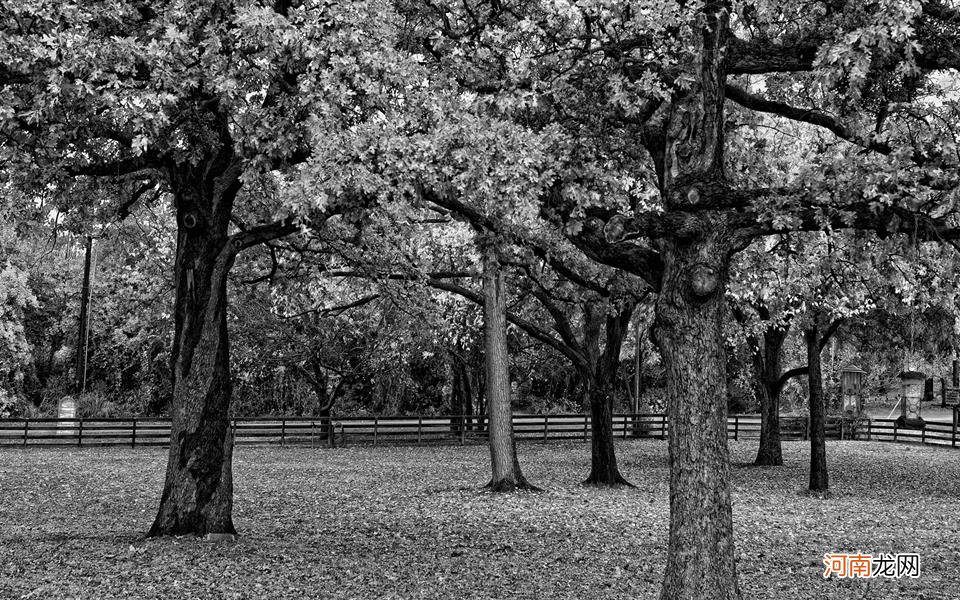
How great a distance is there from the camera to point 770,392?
24641 millimetres

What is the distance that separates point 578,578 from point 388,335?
21.8 m

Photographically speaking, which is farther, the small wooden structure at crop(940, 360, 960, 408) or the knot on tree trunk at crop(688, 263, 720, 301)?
the small wooden structure at crop(940, 360, 960, 408)

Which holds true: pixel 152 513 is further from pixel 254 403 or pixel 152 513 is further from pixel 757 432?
pixel 757 432

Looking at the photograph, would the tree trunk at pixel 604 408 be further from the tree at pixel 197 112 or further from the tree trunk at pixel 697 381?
the tree trunk at pixel 697 381

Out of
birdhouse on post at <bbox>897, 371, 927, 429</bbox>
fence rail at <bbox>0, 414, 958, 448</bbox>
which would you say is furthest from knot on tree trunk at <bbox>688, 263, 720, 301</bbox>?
birdhouse on post at <bbox>897, 371, 927, 429</bbox>

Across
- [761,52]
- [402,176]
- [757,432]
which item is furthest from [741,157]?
[757,432]

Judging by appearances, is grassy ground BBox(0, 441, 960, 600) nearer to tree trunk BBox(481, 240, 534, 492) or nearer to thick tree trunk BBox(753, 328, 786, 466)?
tree trunk BBox(481, 240, 534, 492)

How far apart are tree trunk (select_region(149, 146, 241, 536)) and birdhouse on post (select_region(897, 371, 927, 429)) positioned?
1445 inches

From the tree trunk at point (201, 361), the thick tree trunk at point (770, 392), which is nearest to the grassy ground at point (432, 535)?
the tree trunk at point (201, 361)

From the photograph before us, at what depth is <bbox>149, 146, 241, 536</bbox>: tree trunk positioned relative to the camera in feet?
37.9

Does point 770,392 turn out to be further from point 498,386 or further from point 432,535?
point 432,535

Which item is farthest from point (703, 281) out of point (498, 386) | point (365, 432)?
point (365, 432)

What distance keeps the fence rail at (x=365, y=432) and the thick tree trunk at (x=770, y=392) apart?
35.2 feet

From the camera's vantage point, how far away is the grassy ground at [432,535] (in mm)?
9367
